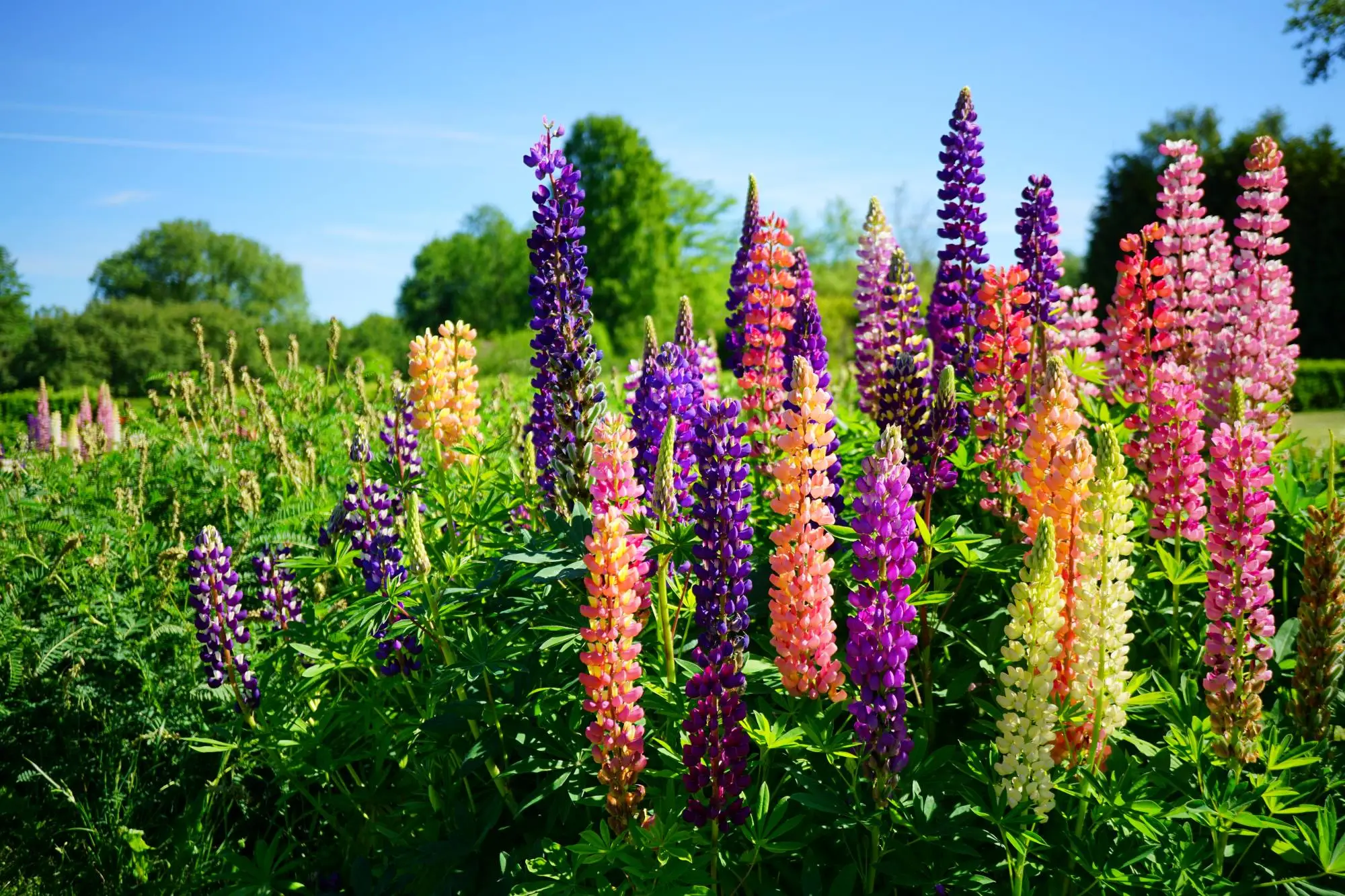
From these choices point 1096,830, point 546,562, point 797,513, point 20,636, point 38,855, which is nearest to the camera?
point 797,513

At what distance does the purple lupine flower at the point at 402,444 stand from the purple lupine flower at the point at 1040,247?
276 cm

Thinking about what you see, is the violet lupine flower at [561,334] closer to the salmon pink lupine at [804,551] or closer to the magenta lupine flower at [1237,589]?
the salmon pink lupine at [804,551]

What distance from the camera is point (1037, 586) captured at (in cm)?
242

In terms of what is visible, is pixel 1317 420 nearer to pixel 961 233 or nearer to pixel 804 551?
pixel 961 233

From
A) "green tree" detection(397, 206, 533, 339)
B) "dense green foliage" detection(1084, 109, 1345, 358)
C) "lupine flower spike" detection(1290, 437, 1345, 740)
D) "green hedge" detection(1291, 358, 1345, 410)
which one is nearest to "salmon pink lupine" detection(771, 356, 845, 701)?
"lupine flower spike" detection(1290, 437, 1345, 740)

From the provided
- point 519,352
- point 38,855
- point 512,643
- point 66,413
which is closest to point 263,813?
point 38,855

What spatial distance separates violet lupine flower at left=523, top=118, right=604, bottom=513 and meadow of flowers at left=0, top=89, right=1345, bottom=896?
0.05 ft

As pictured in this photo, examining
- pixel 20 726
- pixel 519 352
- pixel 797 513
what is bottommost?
pixel 20 726

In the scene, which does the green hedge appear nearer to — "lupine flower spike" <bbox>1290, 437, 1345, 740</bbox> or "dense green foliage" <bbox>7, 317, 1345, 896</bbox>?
"dense green foliage" <bbox>7, 317, 1345, 896</bbox>

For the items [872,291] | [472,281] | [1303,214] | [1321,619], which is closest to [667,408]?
[1321,619]

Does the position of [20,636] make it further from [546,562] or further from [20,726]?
[546,562]

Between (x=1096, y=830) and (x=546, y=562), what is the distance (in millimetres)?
1865

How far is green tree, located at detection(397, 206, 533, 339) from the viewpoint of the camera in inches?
2943

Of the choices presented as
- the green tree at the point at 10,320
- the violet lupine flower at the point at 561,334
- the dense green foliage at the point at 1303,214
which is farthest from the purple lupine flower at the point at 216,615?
the green tree at the point at 10,320
